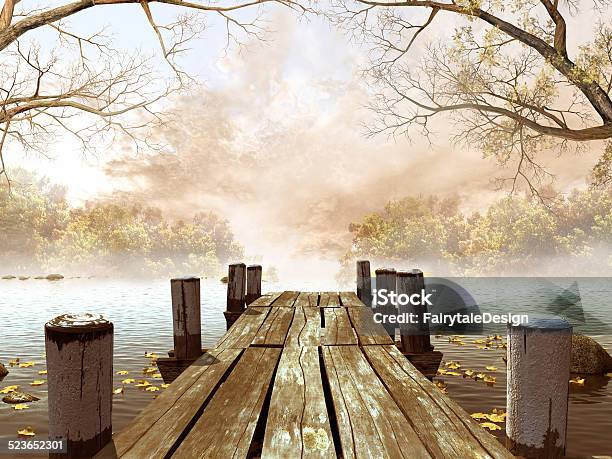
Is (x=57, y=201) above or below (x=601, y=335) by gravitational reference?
above

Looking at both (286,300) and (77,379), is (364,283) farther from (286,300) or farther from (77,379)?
(77,379)

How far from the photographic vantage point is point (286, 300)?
36.7ft

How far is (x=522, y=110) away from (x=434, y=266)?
122ft

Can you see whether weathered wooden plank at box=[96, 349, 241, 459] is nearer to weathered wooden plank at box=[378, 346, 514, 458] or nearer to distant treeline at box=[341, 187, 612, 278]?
weathered wooden plank at box=[378, 346, 514, 458]

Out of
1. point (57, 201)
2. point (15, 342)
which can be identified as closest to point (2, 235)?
point (57, 201)

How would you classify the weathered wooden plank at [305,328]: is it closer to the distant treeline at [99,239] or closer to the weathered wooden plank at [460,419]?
the weathered wooden plank at [460,419]

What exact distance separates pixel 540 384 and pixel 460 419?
86 centimetres

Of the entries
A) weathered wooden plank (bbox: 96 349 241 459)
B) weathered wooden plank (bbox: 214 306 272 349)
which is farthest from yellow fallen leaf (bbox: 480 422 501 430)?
weathered wooden plank (bbox: 96 349 241 459)

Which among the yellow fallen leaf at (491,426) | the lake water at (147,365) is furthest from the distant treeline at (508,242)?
the yellow fallen leaf at (491,426)

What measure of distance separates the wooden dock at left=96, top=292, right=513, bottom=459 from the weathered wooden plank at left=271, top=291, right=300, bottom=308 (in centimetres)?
378

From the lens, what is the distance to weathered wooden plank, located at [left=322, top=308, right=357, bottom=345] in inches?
264

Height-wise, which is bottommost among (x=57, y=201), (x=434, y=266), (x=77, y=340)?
(x=434, y=266)

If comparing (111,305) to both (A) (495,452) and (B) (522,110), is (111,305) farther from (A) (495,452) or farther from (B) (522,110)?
(A) (495,452)

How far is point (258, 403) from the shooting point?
4.16m
